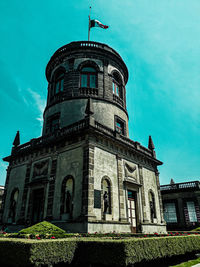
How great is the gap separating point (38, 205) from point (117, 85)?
49.2 ft

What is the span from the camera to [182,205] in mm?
28859

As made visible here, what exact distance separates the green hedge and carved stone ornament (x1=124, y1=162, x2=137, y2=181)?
9741 mm

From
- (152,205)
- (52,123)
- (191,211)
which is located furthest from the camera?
(191,211)

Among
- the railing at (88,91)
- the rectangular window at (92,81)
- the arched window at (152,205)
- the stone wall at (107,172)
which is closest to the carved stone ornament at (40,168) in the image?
the stone wall at (107,172)

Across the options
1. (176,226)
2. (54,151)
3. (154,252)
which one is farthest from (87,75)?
(176,226)

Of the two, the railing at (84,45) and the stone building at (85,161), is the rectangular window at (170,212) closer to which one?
the stone building at (85,161)

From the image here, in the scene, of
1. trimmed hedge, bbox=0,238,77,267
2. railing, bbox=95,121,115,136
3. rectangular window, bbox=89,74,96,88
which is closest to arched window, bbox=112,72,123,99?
rectangular window, bbox=89,74,96,88

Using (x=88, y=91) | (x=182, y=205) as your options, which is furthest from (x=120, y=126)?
(x=182, y=205)

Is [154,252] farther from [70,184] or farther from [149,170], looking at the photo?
[149,170]

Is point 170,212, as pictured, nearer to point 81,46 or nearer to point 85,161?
point 85,161

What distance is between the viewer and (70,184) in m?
16.2

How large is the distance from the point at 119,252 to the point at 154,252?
6.61 ft

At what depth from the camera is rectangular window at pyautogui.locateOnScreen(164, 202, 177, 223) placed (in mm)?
29272

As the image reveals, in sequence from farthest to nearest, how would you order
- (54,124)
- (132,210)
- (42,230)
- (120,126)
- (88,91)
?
1. (120,126)
2. (54,124)
3. (88,91)
4. (132,210)
5. (42,230)
